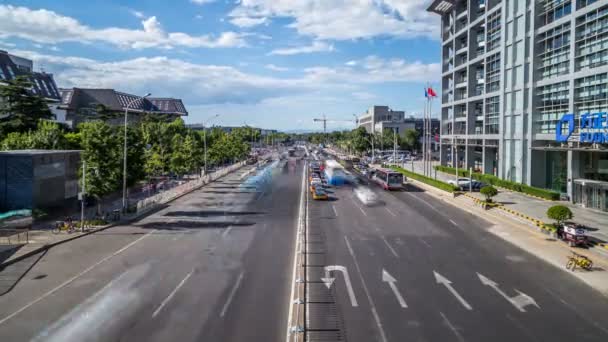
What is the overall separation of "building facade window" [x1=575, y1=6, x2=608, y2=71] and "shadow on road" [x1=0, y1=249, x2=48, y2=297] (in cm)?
5067

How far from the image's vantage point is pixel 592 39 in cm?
4697

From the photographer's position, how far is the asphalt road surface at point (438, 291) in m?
15.4

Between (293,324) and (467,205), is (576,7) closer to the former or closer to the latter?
(467,205)

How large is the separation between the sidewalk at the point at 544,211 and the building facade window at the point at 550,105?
29.6ft

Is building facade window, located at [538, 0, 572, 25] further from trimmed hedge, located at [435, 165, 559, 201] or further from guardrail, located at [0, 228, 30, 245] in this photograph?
guardrail, located at [0, 228, 30, 245]

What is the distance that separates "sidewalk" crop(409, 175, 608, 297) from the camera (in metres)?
22.0

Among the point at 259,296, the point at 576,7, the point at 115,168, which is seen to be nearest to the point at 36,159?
the point at 115,168

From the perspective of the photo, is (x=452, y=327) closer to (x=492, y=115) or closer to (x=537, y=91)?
(x=537, y=91)

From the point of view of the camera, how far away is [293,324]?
15578 mm

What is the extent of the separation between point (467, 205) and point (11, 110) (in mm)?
58963

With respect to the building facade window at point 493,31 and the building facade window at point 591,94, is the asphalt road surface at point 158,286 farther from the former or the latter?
the building facade window at point 493,31

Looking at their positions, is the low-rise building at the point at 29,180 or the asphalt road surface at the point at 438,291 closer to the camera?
the asphalt road surface at the point at 438,291

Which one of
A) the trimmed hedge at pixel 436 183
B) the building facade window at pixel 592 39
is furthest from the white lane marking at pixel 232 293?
the building facade window at pixel 592 39

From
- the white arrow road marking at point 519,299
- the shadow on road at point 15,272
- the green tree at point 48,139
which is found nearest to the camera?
the white arrow road marking at point 519,299
